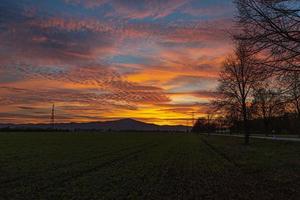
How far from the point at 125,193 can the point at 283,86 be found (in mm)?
7732

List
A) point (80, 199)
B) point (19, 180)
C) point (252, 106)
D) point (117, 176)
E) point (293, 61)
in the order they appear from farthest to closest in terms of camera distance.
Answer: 1. point (252, 106)
2. point (117, 176)
3. point (19, 180)
4. point (293, 61)
5. point (80, 199)

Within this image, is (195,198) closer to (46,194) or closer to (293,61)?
(46,194)

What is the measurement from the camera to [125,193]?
1367 centimetres

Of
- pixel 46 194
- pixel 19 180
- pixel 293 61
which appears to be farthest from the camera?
pixel 19 180

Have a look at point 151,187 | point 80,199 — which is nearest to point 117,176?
point 151,187

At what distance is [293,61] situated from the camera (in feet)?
48.1

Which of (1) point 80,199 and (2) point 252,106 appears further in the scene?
(2) point 252,106

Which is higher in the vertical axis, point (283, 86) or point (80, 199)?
point (283, 86)

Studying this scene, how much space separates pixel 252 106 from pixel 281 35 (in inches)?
1782

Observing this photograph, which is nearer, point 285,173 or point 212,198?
point 212,198

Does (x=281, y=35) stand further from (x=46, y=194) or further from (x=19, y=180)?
(x=19, y=180)

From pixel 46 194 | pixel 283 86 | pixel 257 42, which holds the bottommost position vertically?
pixel 46 194

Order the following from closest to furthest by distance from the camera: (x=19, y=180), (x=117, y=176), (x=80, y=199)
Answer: (x=80, y=199)
(x=19, y=180)
(x=117, y=176)

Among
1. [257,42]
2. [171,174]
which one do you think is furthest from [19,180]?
[257,42]
